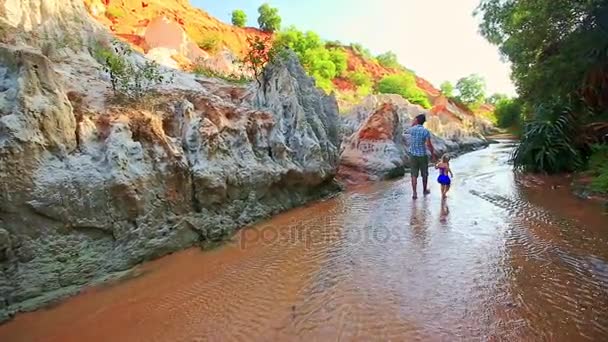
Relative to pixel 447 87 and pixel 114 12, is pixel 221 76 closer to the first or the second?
pixel 114 12

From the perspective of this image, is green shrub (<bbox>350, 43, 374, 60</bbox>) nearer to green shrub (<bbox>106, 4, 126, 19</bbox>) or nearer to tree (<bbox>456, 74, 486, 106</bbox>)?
tree (<bbox>456, 74, 486, 106</bbox>)

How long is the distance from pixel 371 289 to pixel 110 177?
3036 millimetres

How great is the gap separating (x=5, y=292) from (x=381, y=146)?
999 centimetres

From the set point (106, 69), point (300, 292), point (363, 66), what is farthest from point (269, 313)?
point (363, 66)

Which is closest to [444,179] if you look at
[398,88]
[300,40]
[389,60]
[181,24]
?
[181,24]

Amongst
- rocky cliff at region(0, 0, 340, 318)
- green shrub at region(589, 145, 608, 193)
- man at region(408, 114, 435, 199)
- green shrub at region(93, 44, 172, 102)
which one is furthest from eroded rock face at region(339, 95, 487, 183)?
green shrub at region(93, 44, 172, 102)

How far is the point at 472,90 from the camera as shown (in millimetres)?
66562

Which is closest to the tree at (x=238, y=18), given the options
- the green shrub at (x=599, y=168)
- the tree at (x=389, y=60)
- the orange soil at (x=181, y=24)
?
the orange soil at (x=181, y=24)

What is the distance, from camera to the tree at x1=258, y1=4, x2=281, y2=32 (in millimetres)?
46656

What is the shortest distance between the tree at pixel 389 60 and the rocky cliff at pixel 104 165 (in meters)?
62.3

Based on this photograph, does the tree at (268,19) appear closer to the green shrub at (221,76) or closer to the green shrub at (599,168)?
the green shrub at (221,76)

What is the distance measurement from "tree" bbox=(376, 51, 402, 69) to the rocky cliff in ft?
204

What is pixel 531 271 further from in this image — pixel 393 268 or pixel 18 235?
pixel 18 235

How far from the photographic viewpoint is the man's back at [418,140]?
7.01m
